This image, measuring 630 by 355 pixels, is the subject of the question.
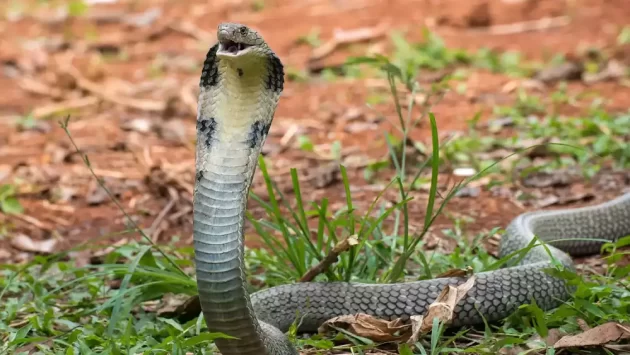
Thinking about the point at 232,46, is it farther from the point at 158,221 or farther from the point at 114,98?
the point at 114,98

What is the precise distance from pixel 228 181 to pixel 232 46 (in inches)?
15.8

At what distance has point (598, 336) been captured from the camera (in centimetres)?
322

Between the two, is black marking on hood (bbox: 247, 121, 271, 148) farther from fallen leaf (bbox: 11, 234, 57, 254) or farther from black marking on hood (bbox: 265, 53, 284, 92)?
fallen leaf (bbox: 11, 234, 57, 254)

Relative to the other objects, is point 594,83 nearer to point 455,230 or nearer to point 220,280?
point 455,230

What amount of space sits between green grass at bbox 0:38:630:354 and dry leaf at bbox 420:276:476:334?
44 millimetres

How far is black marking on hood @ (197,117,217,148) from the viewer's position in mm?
2891

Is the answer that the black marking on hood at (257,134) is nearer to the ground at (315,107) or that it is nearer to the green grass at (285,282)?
the green grass at (285,282)

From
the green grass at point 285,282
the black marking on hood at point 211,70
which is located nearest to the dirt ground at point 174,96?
the green grass at point 285,282

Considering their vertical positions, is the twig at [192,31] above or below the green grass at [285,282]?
above

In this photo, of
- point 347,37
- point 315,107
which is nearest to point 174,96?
point 315,107

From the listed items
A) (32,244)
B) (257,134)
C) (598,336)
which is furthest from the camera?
(32,244)

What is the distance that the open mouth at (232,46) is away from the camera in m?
2.79

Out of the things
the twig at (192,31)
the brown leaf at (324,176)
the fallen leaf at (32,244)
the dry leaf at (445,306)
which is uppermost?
the twig at (192,31)

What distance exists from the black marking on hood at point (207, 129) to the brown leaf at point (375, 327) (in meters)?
0.99
